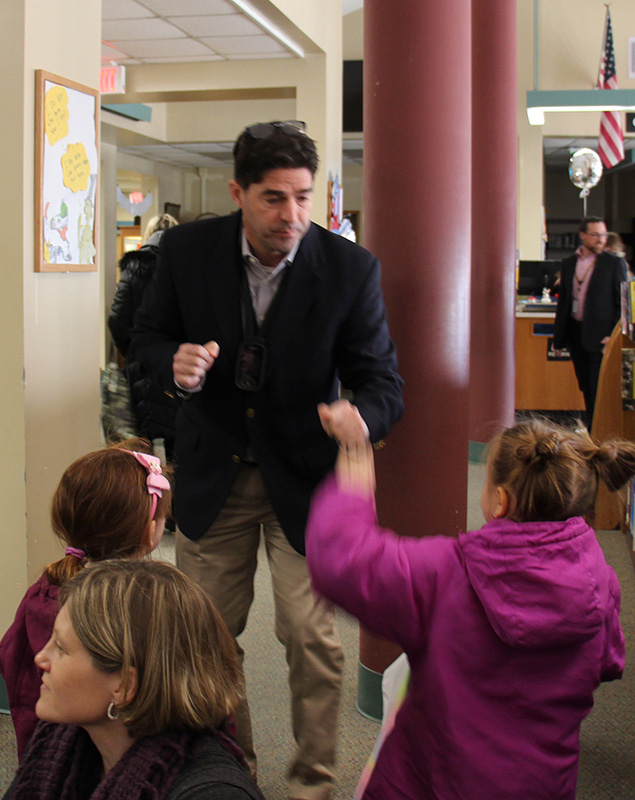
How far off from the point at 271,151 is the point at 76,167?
115cm

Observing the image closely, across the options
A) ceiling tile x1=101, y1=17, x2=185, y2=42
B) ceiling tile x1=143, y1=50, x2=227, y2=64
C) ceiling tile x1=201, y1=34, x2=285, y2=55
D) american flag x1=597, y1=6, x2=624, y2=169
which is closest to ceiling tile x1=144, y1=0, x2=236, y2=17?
ceiling tile x1=101, y1=17, x2=185, y2=42

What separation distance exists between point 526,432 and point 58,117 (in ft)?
6.00

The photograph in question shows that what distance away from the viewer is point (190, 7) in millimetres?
5715

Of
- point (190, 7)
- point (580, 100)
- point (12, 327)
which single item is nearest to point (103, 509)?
point (12, 327)

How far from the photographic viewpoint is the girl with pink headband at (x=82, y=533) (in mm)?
1688

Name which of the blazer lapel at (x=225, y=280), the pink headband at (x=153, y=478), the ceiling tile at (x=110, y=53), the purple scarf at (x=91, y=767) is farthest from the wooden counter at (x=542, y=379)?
the purple scarf at (x=91, y=767)

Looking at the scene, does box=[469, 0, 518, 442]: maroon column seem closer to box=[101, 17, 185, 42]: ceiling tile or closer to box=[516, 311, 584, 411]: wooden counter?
box=[516, 311, 584, 411]: wooden counter

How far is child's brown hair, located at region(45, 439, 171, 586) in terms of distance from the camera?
1750 millimetres

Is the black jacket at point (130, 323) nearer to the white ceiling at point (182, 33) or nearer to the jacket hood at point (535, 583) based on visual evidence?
the white ceiling at point (182, 33)

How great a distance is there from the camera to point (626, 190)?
19344mm

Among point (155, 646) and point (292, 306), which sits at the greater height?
point (292, 306)

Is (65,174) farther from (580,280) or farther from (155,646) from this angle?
(580,280)

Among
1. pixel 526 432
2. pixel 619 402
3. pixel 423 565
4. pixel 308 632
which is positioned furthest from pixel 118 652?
pixel 619 402

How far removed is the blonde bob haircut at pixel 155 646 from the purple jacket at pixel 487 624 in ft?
0.80
